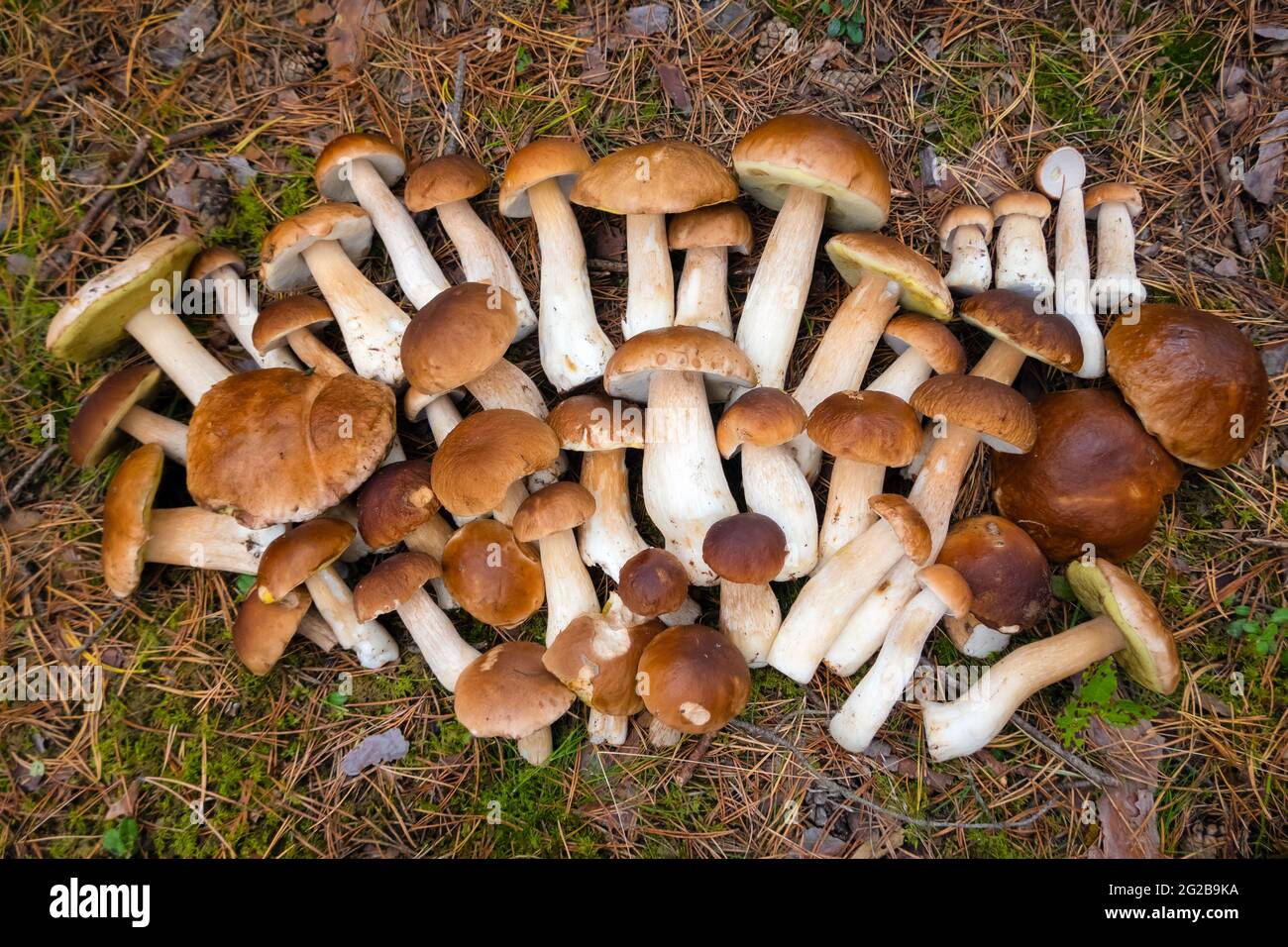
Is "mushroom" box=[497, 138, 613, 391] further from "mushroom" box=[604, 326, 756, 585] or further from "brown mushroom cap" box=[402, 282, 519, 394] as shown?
"brown mushroom cap" box=[402, 282, 519, 394]

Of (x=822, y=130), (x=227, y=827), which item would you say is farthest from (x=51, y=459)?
(x=822, y=130)

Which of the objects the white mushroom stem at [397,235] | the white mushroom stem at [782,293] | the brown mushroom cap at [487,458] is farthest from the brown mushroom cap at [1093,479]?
the white mushroom stem at [397,235]

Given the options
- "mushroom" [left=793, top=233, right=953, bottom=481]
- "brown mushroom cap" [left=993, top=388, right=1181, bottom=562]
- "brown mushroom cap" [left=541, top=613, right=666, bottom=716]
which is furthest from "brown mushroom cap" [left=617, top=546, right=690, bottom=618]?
"brown mushroom cap" [left=993, top=388, right=1181, bottom=562]

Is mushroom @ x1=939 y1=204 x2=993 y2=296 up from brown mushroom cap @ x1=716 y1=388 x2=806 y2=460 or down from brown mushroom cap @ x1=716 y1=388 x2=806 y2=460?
up

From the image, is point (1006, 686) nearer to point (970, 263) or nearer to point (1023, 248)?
point (970, 263)

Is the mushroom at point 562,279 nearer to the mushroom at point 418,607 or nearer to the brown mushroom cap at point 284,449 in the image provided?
the brown mushroom cap at point 284,449

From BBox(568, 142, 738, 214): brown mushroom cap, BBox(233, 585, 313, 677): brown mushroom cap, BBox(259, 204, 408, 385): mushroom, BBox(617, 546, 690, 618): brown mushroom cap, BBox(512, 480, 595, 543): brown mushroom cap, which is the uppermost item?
BBox(568, 142, 738, 214): brown mushroom cap
